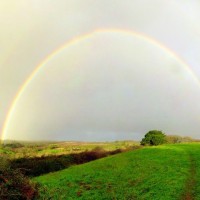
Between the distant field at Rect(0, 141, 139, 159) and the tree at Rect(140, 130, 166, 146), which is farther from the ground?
the tree at Rect(140, 130, 166, 146)

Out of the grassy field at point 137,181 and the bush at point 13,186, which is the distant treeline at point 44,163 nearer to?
the grassy field at point 137,181

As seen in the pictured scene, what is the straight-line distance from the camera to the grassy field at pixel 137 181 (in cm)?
3164

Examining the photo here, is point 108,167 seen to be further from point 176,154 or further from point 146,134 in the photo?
point 146,134

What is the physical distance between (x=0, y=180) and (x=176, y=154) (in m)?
44.1

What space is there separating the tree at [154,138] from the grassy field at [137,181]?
45.2 meters

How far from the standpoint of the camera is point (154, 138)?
3829 inches

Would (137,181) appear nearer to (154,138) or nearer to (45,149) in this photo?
(154,138)

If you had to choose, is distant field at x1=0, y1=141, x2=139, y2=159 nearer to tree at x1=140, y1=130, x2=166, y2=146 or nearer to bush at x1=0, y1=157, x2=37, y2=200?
tree at x1=140, y1=130, x2=166, y2=146

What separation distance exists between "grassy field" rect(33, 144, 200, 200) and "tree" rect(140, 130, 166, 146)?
45.2 metres

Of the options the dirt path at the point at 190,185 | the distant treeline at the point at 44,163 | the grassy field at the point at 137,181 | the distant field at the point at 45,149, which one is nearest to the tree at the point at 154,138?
the distant field at the point at 45,149

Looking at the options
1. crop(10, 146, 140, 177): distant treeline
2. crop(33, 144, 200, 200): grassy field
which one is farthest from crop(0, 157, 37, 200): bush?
crop(10, 146, 140, 177): distant treeline

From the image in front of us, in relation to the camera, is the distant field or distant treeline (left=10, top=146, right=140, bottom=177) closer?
distant treeline (left=10, top=146, right=140, bottom=177)

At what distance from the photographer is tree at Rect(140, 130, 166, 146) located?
96875 mm

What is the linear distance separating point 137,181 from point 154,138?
202 feet
